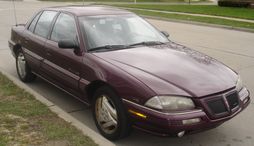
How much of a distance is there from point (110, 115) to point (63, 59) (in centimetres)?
136

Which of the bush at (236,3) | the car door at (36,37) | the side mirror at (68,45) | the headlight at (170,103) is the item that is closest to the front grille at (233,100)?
the headlight at (170,103)

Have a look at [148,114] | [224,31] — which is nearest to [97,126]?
[148,114]

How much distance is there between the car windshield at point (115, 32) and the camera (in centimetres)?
533

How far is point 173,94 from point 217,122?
1.90 feet

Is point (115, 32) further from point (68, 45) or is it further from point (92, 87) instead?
point (92, 87)

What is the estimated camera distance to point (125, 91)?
4328mm

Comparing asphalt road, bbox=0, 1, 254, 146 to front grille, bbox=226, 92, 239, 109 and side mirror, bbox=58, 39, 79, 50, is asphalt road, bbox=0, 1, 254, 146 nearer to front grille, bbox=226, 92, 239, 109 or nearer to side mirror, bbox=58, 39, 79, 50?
front grille, bbox=226, 92, 239, 109

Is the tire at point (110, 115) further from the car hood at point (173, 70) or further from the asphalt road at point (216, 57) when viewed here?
the car hood at point (173, 70)

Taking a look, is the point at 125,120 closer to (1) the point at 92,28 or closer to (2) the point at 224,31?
(1) the point at 92,28

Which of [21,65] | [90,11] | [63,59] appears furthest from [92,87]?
[21,65]

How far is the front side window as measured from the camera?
18.4ft

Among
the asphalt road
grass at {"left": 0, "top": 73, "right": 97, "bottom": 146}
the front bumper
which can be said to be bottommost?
the asphalt road

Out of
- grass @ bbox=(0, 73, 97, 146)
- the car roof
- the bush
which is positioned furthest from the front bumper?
the bush

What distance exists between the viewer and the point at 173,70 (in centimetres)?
458
